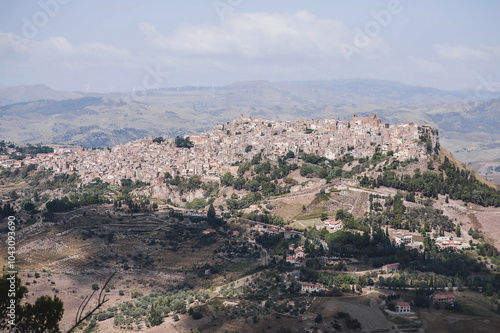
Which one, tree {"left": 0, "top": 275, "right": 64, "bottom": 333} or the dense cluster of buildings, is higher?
tree {"left": 0, "top": 275, "right": 64, "bottom": 333}

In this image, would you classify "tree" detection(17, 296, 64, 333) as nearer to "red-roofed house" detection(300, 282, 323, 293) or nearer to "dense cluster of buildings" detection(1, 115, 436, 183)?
"red-roofed house" detection(300, 282, 323, 293)

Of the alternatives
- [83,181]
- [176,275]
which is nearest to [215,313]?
[176,275]

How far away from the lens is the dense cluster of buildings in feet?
284

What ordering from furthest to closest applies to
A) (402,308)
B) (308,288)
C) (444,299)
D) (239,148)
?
(239,148)
(308,288)
(444,299)
(402,308)

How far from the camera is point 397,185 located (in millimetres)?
69250

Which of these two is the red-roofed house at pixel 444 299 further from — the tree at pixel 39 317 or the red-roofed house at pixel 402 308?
the tree at pixel 39 317

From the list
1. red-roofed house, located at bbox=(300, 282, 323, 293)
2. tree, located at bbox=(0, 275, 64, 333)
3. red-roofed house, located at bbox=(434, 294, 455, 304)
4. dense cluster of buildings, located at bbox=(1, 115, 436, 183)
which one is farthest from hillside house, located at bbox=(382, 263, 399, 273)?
tree, located at bbox=(0, 275, 64, 333)

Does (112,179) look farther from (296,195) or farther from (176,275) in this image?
(176,275)

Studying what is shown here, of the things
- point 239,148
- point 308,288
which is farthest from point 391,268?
point 239,148

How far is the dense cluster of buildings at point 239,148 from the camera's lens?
284ft

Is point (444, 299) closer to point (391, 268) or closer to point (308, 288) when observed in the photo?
point (391, 268)

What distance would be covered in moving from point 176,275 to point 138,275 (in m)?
3.23

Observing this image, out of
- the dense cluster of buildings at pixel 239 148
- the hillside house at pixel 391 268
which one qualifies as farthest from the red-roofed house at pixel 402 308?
the dense cluster of buildings at pixel 239 148

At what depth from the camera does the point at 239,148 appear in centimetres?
9762
